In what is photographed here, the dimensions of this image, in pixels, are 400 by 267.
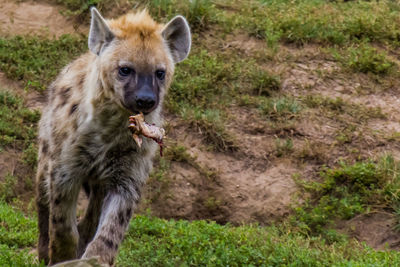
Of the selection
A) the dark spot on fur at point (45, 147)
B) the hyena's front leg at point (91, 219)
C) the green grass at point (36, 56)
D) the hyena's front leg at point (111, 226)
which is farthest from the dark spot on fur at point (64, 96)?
the green grass at point (36, 56)

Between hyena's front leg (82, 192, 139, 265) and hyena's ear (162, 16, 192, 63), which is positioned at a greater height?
hyena's ear (162, 16, 192, 63)

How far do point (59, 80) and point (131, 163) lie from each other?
94cm

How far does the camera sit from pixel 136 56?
3580 mm

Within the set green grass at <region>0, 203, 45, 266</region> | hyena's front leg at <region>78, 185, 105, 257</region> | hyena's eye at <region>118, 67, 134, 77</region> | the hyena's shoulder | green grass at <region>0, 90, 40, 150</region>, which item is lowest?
green grass at <region>0, 90, 40, 150</region>

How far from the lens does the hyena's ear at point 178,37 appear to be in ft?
12.8

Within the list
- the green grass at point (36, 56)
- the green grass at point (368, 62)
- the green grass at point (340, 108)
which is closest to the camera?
the green grass at point (340, 108)

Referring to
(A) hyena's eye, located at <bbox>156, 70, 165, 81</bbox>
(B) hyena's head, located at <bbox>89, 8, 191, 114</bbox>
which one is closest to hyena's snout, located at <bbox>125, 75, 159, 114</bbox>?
(B) hyena's head, located at <bbox>89, 8, 191, 114</bbox>

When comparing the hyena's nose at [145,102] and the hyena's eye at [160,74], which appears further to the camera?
the hyena's eye at [160,74]

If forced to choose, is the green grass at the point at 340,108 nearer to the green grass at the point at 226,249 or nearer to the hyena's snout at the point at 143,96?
the green grass at the point at 226,249

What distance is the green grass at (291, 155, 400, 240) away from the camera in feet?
16.9

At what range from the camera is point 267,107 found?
20.1 feet

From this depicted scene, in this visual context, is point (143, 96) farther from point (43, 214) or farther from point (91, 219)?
point (43, 214)

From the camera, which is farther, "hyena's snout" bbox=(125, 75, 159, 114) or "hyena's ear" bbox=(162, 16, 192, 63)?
"hyena's ear" bbox=(162, 16, 192, 63)

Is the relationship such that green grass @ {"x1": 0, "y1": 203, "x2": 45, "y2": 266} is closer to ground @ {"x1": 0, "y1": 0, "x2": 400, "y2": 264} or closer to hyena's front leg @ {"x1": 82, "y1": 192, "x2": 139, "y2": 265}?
hyena's front leg @ {"x1": 82, "y1": 192, "x2": 139, "y2": 265}
